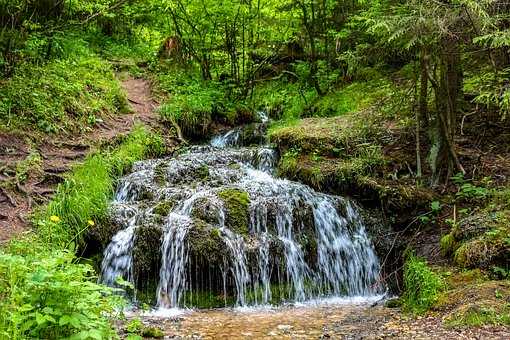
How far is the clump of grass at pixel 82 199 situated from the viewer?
6.67 m

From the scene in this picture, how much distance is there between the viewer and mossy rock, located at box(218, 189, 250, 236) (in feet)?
24.8

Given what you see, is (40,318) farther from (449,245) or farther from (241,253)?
(449,245)

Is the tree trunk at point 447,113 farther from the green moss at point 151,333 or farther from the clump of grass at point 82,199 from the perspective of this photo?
the clump of grass at point 82,199

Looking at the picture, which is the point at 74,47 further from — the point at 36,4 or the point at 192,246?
the point at 192,246

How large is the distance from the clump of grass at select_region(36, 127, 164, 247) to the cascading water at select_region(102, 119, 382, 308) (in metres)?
0.34

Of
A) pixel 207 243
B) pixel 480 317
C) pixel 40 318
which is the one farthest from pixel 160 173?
pixel 40 318

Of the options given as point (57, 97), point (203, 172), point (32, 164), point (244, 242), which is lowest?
point (244, 242)

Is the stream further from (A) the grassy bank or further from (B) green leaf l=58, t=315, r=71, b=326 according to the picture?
(B) green leaf l=58, t=315, r=71, b=326

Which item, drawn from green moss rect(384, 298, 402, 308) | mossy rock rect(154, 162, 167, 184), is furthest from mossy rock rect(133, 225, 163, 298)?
green moss rect(384, 298, 402, 308)

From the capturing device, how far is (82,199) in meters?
7.38

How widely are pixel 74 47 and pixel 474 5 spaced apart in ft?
39.2

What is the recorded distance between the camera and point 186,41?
15.1 metres

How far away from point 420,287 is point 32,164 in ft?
20.2

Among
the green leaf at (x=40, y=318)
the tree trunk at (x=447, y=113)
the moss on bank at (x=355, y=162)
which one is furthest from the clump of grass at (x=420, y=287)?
the green leaf at (x=40, y=318)
